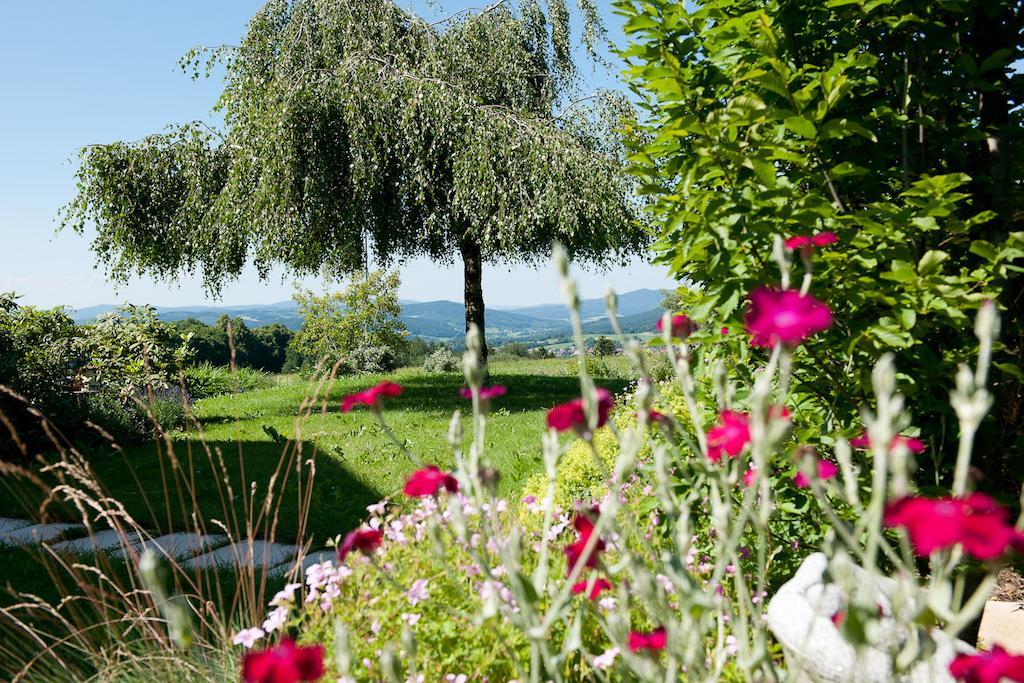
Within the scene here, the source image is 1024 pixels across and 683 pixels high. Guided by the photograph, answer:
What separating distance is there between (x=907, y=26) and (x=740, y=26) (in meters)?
0.70

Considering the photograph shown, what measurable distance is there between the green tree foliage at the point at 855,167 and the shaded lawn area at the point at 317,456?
227 cm

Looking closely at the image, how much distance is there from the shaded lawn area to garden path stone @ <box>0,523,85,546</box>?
10.3 inches

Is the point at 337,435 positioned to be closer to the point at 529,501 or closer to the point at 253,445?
the point at 253,445

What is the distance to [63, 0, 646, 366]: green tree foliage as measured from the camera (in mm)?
9492

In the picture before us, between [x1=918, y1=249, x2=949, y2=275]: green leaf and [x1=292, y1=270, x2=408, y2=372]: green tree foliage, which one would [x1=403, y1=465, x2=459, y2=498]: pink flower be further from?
[x1=292, y1=270, x2=408, y2=372]: green tree foliage

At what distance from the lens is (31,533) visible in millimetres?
4875

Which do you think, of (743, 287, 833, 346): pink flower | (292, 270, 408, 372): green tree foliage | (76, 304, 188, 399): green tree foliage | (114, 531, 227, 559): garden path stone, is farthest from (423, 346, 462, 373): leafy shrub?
(743, 287, 833, 346): pink flower

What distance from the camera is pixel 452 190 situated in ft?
32.8

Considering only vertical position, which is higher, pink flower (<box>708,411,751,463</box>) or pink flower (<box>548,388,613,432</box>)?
pink flower (<box>548,388,613,432</box>)

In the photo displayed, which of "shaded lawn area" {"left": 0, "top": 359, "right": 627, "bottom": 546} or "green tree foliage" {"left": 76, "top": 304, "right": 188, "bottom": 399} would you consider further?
"green tree foliage" {"left": 76, "top": 304, "right": 188, "bottom": 399}

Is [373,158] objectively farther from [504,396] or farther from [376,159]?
[504,396]

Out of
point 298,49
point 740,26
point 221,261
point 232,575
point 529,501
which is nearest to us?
point 740,26

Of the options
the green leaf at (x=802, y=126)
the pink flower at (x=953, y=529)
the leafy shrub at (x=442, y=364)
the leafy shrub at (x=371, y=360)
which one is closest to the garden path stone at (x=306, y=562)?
the green leaf at (x=802, y=126)

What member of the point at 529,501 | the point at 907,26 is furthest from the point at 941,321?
the point at 529,501
